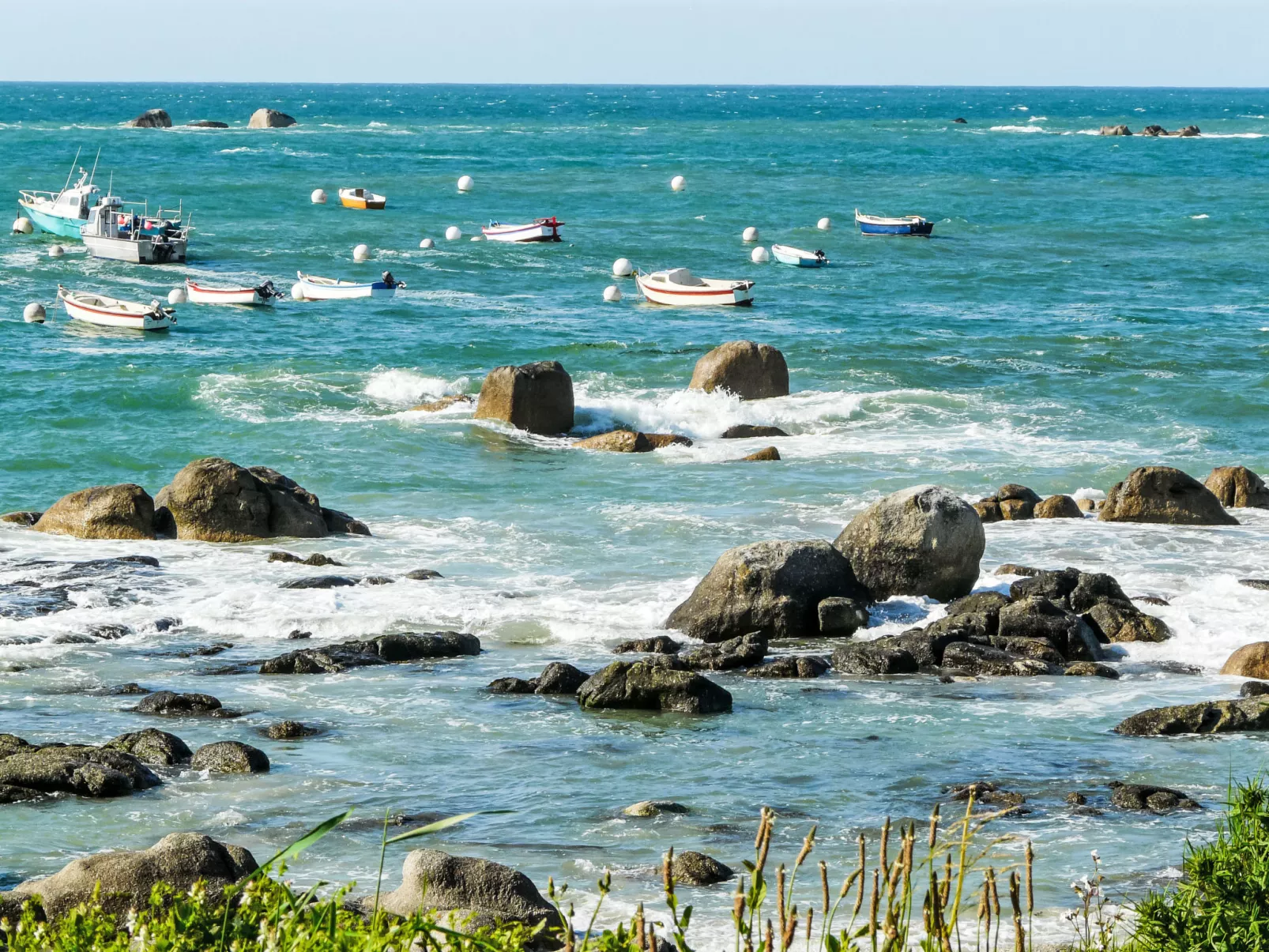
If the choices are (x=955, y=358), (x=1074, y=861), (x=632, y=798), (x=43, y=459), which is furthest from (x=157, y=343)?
(x=1074, y=861)

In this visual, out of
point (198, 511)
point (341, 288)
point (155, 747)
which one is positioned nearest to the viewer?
point (155, 747)

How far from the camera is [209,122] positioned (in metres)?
141

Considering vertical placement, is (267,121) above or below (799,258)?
above

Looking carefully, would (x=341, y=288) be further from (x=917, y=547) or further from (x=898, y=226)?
(x=917, y=547)

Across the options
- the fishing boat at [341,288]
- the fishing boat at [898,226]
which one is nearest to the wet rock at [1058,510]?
the fishing boat at [341,288]

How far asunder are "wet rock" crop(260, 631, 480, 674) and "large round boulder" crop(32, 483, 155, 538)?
6310 mm

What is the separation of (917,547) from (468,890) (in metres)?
11.4

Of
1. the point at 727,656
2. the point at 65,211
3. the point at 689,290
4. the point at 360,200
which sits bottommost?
the point at 727,656

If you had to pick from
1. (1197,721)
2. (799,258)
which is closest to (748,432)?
(1197,721)

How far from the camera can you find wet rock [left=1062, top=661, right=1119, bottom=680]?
17156 millimetres

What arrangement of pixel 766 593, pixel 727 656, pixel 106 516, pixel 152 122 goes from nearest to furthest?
pixel 727 656
pixel 766 593
pixel 106 516
pixel 152 122

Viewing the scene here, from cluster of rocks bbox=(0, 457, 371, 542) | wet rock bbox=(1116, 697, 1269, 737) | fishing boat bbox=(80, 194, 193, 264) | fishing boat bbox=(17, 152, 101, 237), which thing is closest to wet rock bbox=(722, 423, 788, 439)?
cluster of rocks bbox=(0, 457, 371, 542)

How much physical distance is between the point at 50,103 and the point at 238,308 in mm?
155513

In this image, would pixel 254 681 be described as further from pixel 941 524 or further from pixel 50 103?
pixel 50 103
